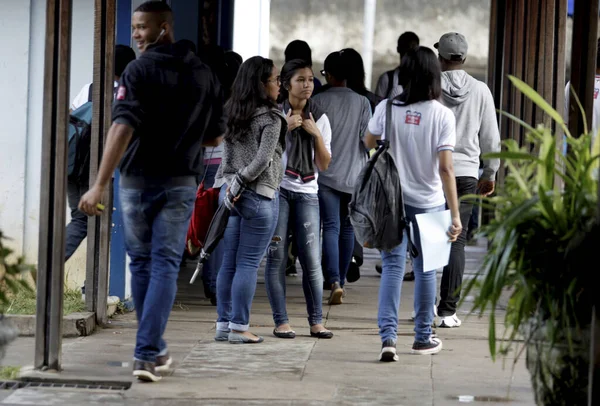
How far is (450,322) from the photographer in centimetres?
795

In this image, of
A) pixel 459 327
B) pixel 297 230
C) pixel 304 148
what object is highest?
pixel 304 148

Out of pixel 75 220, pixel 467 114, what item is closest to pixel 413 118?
pixel 467 114

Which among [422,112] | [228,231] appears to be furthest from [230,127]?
[422,112]

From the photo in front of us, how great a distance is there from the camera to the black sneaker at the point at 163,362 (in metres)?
6.00

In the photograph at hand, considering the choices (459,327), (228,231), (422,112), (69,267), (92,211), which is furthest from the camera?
(69,267)

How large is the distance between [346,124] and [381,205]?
7.60ft

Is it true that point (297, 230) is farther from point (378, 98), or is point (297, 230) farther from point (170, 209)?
point (378, 98)

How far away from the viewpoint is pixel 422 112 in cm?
656

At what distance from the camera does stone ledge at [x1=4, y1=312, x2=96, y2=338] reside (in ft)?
23.7

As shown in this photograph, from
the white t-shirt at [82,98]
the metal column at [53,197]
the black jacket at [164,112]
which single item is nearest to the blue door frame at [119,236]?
the white t-shirt at [82,98]

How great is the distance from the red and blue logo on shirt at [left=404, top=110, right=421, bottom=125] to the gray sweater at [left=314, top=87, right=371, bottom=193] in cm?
210

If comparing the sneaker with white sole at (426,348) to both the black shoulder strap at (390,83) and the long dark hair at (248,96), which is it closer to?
the long dark hair at (248,96)

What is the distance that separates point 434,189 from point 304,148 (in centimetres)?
107

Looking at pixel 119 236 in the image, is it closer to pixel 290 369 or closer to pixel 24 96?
pixel 24 96
